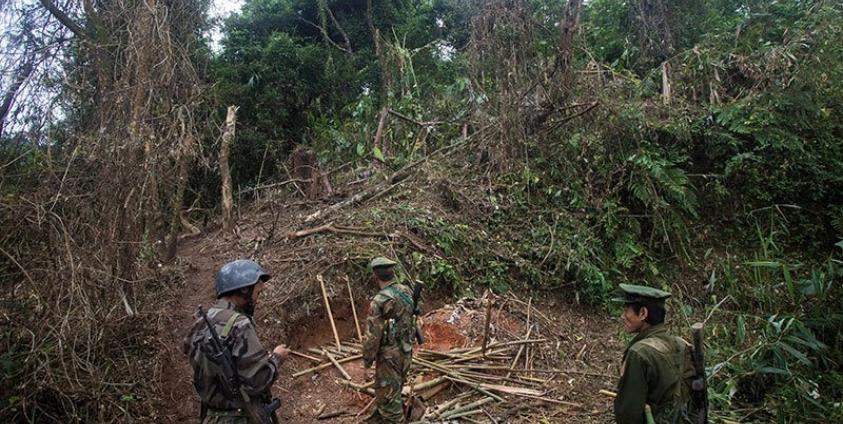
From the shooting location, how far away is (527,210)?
29.3ft

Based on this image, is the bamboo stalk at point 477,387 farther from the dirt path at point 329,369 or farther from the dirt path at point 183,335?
the dirt path at point 183,335

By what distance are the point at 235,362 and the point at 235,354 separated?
2.4 inches

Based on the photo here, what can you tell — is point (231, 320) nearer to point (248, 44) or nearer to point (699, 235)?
point (699, 235)

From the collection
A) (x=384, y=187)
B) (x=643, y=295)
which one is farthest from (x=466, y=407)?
(x=384, y=187)

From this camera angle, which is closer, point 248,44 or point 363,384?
point 363,384

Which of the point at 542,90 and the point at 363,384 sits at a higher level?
the point at 542,90

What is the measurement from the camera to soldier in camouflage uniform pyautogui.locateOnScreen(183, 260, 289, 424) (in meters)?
3.24

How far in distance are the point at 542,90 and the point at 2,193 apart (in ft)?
25.6

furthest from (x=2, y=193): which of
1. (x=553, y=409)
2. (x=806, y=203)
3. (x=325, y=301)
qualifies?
(x=806, y=203)

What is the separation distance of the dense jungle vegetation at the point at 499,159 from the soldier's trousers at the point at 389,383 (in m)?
2.31

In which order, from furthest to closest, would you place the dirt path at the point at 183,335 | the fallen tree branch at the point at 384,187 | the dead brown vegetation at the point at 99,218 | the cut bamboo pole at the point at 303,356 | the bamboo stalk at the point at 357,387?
1. the fallen tree branch at the point at 384,187
2. the cut bamboo pole at the point at 303,356
3. the dirt path at the point at 183,335
4. the bamboo stalk at the point at 357,387
5. the dead brown vegetation at the point at 99,218

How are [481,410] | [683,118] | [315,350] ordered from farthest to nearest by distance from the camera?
1. [683,118]
2. [315,350]
3. [481,410]

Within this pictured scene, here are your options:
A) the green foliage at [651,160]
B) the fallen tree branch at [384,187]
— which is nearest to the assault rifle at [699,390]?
the green foliage at [651,160]

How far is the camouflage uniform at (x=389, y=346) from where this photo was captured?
4.66 meters
